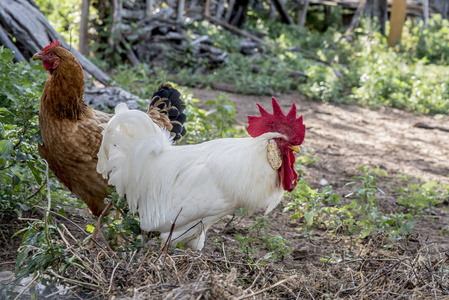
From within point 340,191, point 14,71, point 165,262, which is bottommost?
point 340,191

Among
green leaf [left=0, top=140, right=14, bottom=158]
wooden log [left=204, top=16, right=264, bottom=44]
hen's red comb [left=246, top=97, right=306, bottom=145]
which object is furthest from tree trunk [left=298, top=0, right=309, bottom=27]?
green leaf [left=0, top=140, right=14, bottom=158]

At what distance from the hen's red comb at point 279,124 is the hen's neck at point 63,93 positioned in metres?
1.49

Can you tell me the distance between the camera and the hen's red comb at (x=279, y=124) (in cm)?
345

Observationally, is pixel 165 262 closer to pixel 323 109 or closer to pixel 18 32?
pixel 18 32

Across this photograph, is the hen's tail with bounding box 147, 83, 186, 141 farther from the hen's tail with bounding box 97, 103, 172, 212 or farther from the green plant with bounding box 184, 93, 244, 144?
the green plant with bounding box 184, 93, 244, 144

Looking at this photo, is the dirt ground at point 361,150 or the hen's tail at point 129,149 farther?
the dirt ground at point 361,150

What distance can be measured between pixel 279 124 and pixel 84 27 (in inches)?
333

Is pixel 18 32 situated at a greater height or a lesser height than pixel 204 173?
greater

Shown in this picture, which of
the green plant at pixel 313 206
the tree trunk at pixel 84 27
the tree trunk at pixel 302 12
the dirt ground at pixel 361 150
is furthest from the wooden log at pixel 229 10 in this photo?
the green plant at pixel 313 206

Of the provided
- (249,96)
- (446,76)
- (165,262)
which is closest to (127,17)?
(249,96)

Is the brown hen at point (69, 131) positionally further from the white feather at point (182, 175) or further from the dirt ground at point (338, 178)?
the dirt ground at point (338, 178)

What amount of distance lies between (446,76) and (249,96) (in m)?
4.56

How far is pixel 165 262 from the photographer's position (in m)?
2.96

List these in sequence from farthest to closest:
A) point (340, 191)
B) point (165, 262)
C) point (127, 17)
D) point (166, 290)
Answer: point (127, 17)
point (340, 191)
point (165, 262)
point (166, 290)
